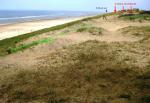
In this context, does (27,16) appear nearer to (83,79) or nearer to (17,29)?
(17,29)

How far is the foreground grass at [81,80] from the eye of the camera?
580 cm

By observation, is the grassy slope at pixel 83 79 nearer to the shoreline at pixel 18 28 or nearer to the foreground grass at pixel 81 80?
the foreground grass at pixel 81 80

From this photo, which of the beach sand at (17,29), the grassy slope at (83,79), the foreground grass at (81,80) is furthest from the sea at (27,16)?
the foreground grass at (81,80)

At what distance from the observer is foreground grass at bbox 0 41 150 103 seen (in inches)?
228

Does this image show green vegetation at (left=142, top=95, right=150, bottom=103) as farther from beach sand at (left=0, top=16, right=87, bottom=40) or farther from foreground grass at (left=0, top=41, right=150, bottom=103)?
beach sand at (left=0, top=16, right=87, bottom=40)

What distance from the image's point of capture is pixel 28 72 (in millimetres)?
7777

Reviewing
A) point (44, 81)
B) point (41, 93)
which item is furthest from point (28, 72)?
point (41, 93)

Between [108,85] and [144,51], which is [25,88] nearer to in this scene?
[108,85]

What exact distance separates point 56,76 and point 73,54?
2315mm

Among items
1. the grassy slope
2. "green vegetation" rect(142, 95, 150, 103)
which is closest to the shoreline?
the grassy slope

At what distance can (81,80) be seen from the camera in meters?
6.84

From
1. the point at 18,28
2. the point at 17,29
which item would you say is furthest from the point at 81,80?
the point at 18,28

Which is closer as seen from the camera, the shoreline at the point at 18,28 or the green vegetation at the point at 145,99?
the green vegetation at the point at 145,99

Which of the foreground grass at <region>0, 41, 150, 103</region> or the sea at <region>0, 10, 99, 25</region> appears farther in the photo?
the sea at <region>0, 10, 99, 25</region>
